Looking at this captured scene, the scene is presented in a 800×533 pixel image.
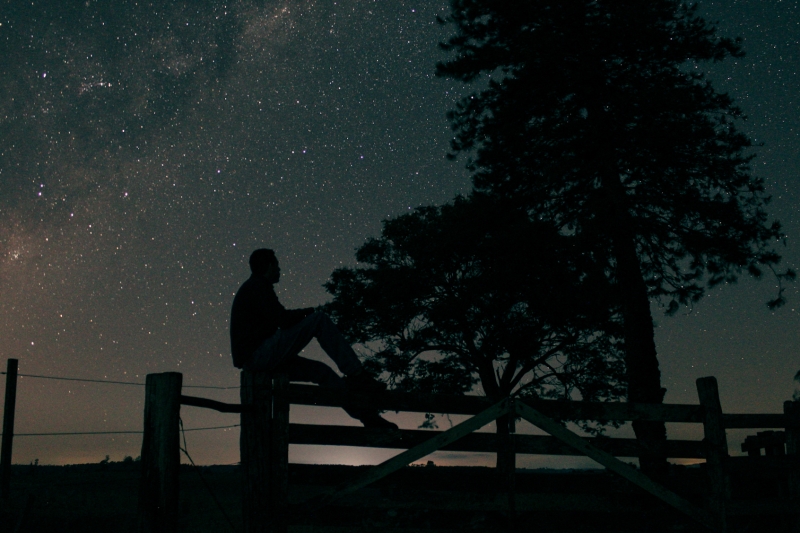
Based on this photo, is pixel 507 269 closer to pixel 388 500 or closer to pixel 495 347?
pixel 495 347

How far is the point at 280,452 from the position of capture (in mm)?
5742

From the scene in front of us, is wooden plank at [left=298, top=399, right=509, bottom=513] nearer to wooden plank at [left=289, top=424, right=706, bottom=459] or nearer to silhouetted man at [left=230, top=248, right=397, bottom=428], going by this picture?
wooden plank at [left=289, top=424, right=706, bottom=459]

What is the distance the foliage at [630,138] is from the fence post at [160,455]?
1156 centimetres

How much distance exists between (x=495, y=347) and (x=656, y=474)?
54.4 feet

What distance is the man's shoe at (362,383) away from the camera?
19.4 feet

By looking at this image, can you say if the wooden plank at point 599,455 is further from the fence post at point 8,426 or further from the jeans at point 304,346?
the fence post at point 8,426

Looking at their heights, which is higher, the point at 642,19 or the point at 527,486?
the point at 642,19

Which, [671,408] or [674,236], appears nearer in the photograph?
[671,408]

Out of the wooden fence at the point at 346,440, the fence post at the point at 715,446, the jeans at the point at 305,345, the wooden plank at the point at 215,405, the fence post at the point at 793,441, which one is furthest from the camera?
the fence post at the point at 793,441

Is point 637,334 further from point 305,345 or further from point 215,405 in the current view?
point 215,405

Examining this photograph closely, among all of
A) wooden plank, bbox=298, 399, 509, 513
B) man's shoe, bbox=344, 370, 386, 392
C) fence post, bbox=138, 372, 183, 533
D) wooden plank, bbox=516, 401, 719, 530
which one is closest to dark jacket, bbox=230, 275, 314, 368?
man's shoe, bbox=344, 370, 386, 392

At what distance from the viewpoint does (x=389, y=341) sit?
2430 centimetres

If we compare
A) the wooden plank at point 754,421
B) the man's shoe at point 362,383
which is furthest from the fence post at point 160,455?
the wooden plank at point 754,421

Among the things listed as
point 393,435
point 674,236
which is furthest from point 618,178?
point 393,435
